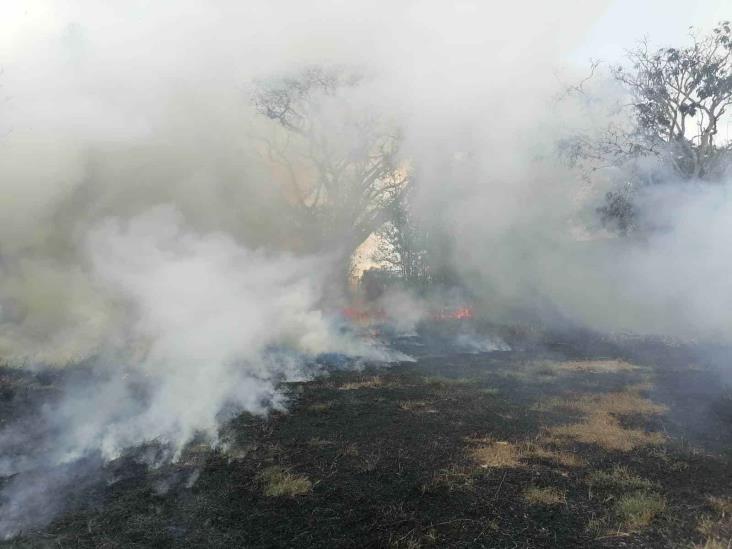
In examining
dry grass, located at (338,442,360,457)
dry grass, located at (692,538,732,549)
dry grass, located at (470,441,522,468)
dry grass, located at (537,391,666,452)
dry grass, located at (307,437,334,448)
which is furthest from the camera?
dry grass, located at (537,391,666,452)

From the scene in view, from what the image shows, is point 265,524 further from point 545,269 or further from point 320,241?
point 545,269

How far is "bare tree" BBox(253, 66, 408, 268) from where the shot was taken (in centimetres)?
1120

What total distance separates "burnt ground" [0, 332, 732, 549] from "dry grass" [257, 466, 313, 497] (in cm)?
2

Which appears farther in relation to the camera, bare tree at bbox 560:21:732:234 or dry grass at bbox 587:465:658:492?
bare tree at bbox 560:21:732:234

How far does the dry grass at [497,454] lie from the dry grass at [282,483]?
172 cm

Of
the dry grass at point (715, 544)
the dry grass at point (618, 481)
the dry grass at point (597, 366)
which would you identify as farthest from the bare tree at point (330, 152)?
the dry grass at point (715, 544)

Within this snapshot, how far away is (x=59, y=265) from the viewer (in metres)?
8.21

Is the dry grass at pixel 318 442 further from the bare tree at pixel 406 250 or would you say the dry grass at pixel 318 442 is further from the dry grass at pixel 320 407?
the bare tree at pixel 406 250

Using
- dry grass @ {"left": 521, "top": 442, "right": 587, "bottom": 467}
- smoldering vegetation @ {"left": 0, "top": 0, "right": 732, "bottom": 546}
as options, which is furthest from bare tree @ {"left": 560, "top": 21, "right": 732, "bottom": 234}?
dry grass @ {"left": 521, "top": 442, "right": 587, "bottom": 467}

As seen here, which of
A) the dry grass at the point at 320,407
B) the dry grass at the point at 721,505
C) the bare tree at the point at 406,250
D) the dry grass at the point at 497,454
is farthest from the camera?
the bare tree at the point at 406,250

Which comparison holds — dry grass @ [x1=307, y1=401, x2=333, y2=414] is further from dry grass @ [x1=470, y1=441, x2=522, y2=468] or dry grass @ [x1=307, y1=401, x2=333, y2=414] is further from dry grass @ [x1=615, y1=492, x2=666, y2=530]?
dry grass @ [x1=615, y1=492, x2=666, y2=530]

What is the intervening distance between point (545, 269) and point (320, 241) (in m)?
7.68

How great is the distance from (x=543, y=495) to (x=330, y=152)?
10.4 metres

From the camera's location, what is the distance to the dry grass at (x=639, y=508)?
13.9 feet
